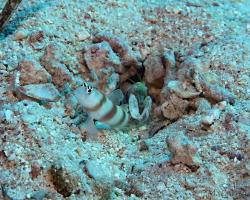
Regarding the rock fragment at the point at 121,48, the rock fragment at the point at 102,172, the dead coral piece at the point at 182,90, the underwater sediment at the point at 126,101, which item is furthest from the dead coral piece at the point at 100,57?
the rock fragment at the point at 102,172

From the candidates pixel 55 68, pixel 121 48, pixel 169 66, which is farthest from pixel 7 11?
pixel 169 66

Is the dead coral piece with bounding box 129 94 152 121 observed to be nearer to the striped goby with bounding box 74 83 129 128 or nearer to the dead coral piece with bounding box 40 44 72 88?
the striped goby with bounding box 74 83 129 128

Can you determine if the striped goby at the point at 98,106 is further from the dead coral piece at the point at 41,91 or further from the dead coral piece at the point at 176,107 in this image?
the dead coral piece at the point at 176,107

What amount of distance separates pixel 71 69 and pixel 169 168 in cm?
119

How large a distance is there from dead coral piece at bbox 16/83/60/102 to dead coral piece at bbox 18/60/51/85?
57mm

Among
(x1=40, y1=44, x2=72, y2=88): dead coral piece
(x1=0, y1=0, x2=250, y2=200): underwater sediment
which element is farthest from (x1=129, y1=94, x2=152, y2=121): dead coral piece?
(x1=40, y1=44, x2=72, y2=88): dead coral piece

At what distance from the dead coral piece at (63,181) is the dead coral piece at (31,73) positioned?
2.64 feet

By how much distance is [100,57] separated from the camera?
3.33 meters

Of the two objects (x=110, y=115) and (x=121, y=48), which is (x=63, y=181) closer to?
(x=110, y=115)

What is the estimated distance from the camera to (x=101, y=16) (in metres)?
3.78

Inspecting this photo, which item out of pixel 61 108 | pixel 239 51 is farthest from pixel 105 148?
pixel 239 51

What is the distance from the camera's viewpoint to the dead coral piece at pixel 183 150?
239 centimetres

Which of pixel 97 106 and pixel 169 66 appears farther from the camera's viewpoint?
pixel 169 66

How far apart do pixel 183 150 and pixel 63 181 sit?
28.1 inches
